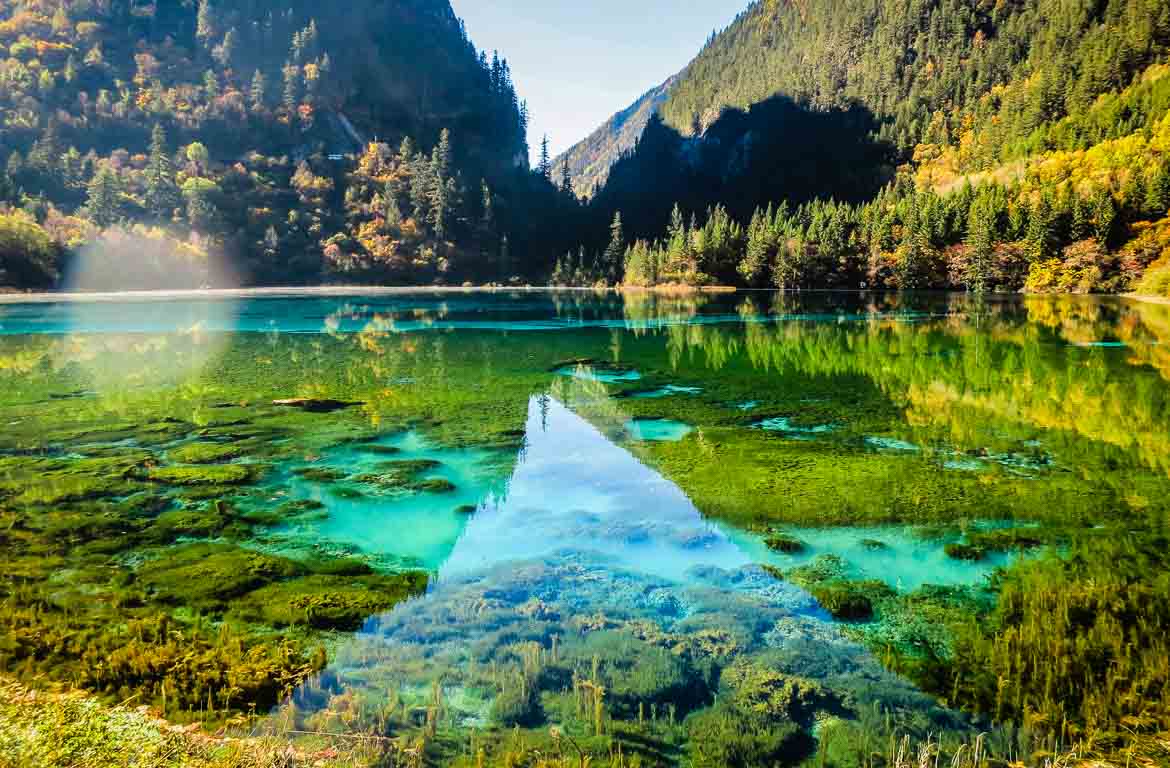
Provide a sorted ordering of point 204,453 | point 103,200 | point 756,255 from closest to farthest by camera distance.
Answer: point 204,453, point 756,255, point 103,200

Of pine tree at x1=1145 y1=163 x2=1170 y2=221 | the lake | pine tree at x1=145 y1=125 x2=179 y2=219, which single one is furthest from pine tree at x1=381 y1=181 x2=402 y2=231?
pine tree at x1=1145 y1=163 x2=1170 y2=221

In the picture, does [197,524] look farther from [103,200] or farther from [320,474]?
[103,200]

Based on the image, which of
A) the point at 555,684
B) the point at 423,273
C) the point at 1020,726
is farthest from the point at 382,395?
the point at 423,273

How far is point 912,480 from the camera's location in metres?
16.9

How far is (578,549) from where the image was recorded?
43.1 feet

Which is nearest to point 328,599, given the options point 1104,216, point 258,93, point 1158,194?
point 1104,216

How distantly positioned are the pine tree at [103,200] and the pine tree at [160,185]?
669cm

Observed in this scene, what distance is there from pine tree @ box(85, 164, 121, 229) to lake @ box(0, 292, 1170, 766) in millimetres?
143694

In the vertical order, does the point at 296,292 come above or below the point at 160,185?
below

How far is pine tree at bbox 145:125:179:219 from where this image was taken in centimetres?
15562

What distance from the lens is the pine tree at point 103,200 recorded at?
146 m

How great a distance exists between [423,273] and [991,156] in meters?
155

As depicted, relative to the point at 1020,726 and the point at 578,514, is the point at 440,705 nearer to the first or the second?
the point at 1020,726

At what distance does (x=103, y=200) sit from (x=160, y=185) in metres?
13.1
